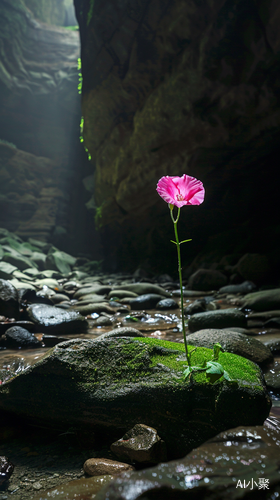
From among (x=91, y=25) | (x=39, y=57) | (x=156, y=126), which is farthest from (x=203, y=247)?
(x=39, y=57)

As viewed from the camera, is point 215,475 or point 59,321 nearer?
point 215,475

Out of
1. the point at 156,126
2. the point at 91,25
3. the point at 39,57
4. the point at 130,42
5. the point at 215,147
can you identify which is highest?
the point at 39,57

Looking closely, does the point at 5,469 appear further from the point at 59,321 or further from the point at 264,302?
the point at 264,302

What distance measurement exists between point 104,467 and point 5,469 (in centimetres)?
42

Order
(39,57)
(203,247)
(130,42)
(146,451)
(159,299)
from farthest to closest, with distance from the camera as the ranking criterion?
1. (39,57)
2. (203,247)
3. (130,42)
4. (159,299)
5. (146,451)

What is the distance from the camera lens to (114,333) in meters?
2.37

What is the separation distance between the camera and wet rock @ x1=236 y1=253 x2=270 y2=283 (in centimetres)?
624

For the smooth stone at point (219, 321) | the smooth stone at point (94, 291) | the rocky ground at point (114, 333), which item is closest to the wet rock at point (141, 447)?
the rocky ground at point (114, 333)

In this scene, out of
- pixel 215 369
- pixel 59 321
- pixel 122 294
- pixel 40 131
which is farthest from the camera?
pixel 40 131

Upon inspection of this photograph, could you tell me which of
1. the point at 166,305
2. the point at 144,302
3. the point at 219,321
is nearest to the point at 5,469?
the point at 219,321

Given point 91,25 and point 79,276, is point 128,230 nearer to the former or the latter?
point 79,276

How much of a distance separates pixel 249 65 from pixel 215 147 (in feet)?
6.06

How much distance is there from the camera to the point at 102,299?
227 inches

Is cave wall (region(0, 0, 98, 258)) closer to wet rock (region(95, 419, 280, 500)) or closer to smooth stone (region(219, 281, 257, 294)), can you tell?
smooth stone (region(219, 281, 257, 294))
